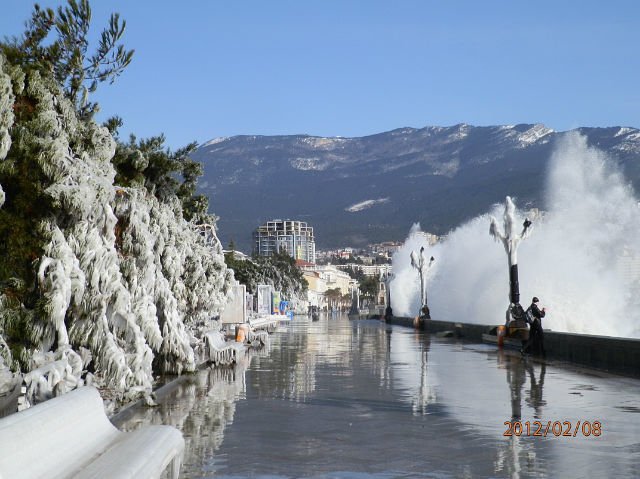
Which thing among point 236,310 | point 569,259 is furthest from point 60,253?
point 569,259

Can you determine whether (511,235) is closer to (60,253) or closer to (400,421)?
(400,421)

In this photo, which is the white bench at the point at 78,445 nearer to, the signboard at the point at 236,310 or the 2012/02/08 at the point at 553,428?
the 2012/02/08 at the point at 553,428

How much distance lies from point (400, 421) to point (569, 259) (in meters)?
53.7

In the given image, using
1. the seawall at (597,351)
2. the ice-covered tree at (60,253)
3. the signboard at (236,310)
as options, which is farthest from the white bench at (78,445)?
the signboard at (236,310)

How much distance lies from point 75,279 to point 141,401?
2107 millimetres

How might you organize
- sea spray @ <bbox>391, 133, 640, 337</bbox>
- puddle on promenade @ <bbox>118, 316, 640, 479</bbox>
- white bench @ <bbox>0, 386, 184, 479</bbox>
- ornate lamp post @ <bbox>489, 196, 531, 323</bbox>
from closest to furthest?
white bench @ <bbox>0, 386, 184, 479</bbox>, puddle on promenade @ <bbox>118, 316, 640, 479</bbox>, ornate lamp post @ <bbox>489, 196, 531, 323</bbox>, sea spray @ <bbox>391, 133, 640, 337</bbox>

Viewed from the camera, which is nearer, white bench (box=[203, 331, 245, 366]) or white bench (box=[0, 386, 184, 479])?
white bench (box=[0, 386, 184, 479])

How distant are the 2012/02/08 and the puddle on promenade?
3 cm

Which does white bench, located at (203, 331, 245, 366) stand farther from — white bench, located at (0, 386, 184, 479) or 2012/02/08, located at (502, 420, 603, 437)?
white bench, located at (0, 386, 184, 479)

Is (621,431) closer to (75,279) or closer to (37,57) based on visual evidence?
(75,279)

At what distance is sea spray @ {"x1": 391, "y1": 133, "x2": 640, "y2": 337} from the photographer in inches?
2034

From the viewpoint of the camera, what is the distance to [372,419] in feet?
36.1

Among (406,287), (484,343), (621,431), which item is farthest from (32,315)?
(406,287)

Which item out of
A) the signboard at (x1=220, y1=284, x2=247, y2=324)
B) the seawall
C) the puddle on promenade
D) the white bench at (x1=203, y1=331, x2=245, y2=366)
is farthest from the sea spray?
the puddle on promenade
